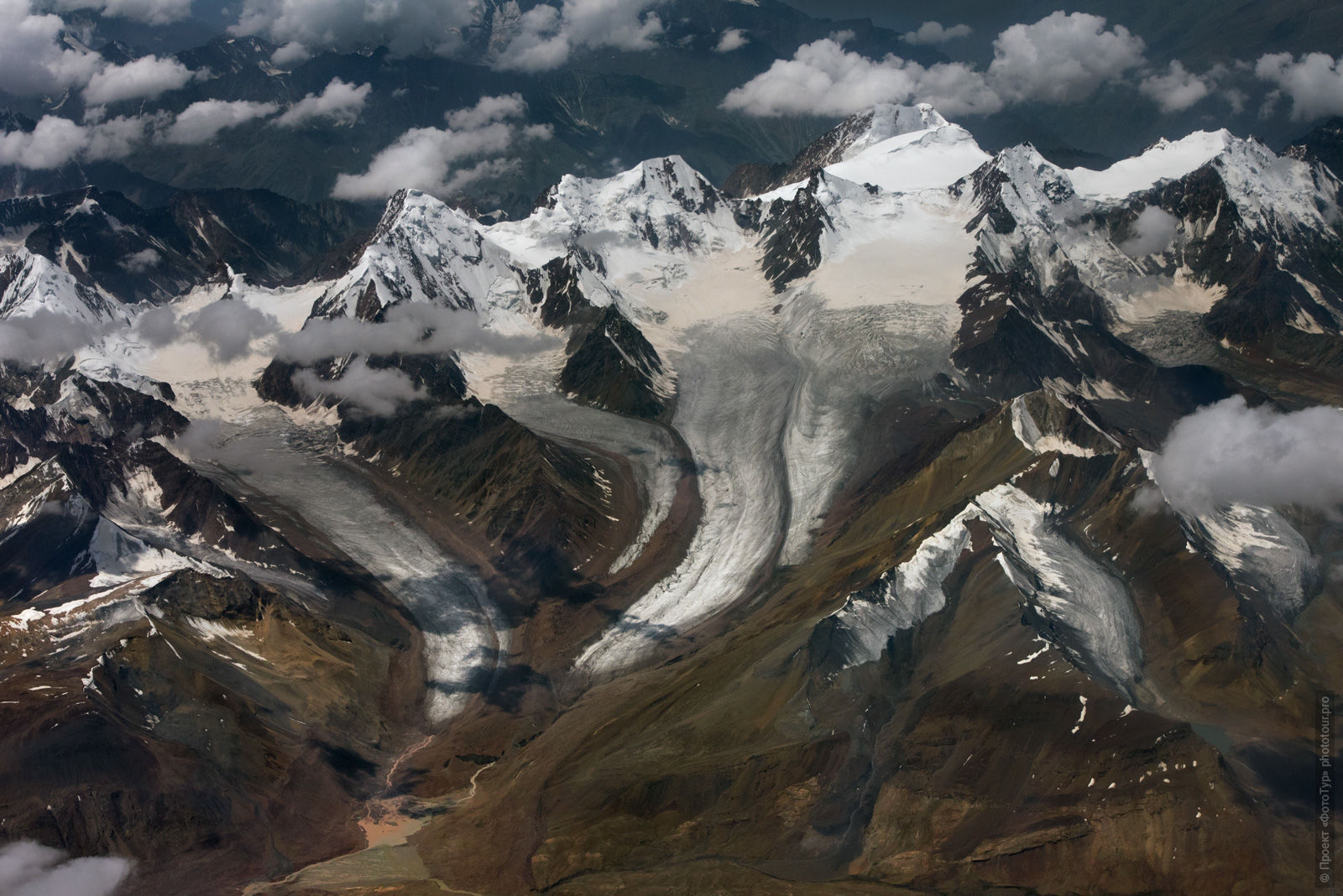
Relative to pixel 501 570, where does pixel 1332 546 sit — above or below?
below

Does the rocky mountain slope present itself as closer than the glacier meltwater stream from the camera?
Yes

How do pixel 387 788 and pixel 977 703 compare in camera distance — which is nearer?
pixel 977 703

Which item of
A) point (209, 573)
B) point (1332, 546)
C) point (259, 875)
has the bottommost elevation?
point (1332, 546)

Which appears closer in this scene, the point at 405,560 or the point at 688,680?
the point at 688,680

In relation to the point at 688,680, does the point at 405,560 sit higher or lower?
lower

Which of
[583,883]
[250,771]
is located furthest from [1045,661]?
[250,771]

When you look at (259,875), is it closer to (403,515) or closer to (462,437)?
(403,515)

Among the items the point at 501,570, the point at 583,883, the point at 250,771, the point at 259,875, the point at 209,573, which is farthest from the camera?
the point at 501,570

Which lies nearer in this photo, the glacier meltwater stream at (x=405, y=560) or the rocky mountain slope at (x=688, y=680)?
the rocky mountain slope at (x=688, y=680)
